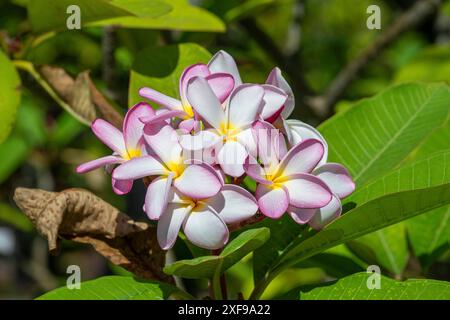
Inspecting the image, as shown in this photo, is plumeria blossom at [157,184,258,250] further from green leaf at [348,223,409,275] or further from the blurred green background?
green leaf at [348,223,409,275]

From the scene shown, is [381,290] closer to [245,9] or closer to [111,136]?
[111,136]

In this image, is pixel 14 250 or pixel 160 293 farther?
pixel 14 250

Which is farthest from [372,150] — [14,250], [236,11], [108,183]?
[14,250]

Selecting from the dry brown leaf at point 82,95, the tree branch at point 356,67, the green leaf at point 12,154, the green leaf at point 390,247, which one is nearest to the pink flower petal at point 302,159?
the dry brown leaf at point 82,95

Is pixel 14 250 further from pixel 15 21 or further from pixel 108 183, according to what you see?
pixel 15 21

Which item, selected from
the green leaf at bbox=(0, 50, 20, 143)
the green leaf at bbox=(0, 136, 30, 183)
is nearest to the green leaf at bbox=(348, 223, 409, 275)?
the green leaf at bbox=(0, 50, 20, 143)

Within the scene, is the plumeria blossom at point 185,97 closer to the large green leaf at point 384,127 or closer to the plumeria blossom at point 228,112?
the plumeria blossom at point 228,112
